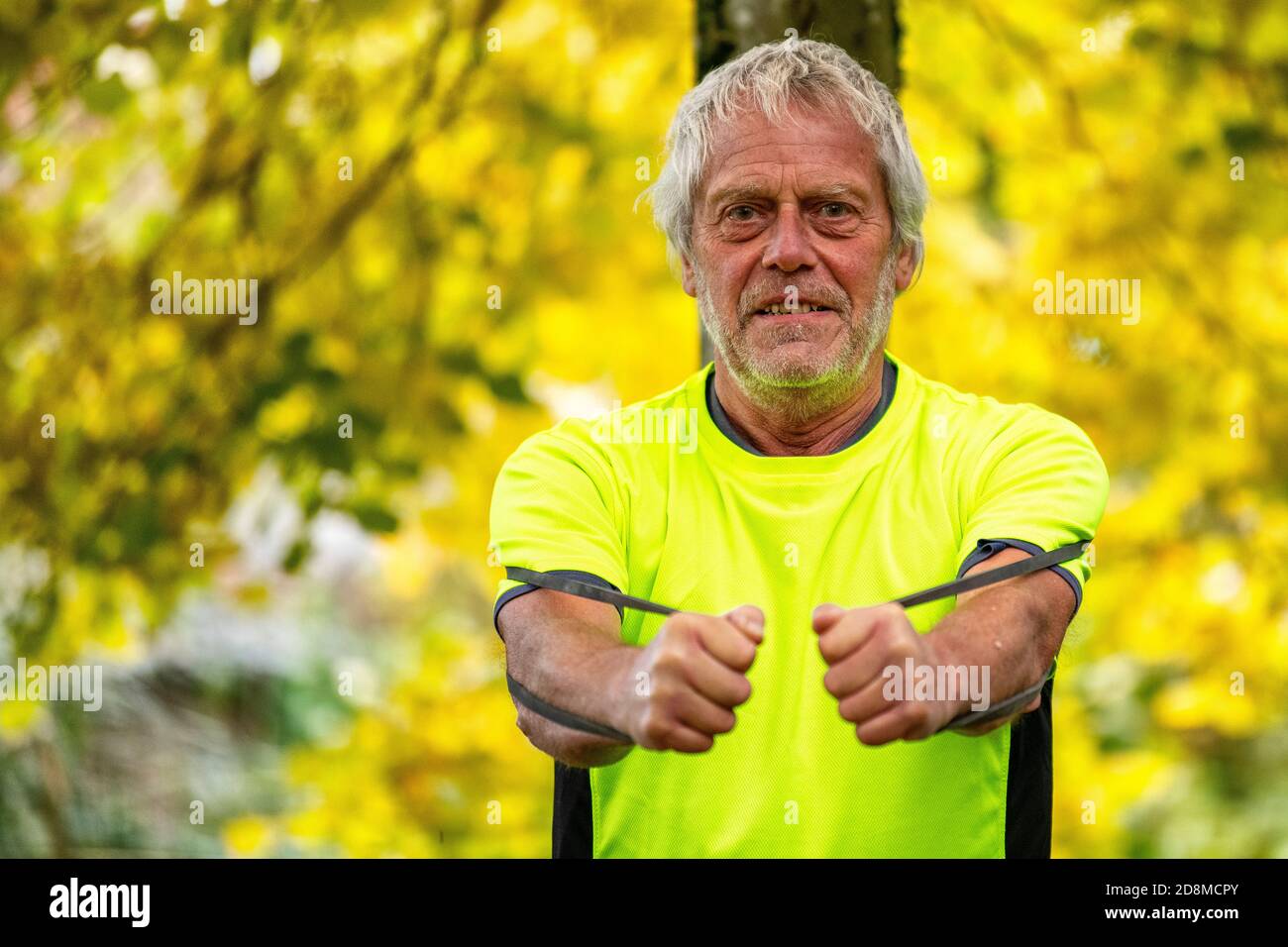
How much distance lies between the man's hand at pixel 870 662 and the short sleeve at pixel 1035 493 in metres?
0.39

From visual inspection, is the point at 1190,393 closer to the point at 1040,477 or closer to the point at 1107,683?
the point at 1107,683

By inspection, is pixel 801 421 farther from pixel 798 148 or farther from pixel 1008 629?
pixel 1008 629

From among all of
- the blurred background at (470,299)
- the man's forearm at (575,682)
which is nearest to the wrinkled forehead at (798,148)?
the man's forearm at (575,682)

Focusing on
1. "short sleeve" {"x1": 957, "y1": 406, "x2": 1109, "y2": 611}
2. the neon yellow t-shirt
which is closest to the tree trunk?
the neon yellow t-shirt

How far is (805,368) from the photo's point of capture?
2.46 m

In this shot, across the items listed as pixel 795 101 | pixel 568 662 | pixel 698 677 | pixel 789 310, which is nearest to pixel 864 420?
pixel 789 310

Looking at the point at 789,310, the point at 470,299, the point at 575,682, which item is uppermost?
the point at 470,299

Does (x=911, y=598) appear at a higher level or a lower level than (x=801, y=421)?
lower

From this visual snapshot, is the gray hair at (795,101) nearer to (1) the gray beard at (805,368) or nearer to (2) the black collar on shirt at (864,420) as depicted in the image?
(1) the gray beard at (805,368)

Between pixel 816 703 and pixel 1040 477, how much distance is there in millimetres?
470

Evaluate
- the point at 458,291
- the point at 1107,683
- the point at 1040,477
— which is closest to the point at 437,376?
the point at 458,291

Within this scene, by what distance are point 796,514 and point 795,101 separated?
0.66m

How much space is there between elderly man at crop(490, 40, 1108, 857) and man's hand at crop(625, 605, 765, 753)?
0.68 feet

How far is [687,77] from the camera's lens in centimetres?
508
